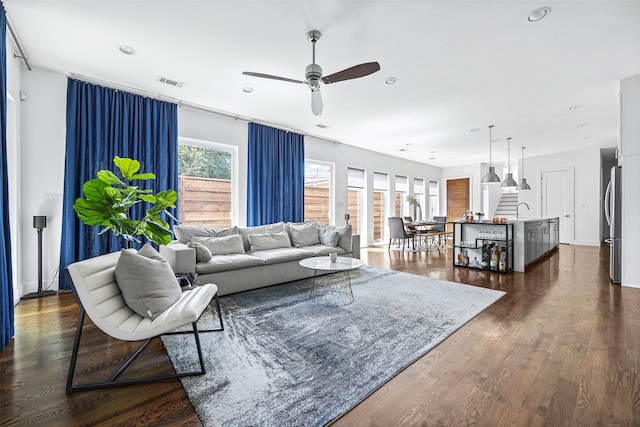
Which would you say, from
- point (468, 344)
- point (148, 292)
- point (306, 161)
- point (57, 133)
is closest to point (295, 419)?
point (148, 292)

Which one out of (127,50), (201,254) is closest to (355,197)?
(201,254)

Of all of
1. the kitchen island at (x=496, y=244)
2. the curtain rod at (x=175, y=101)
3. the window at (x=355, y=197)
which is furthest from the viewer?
the window at (x=355, y=197)

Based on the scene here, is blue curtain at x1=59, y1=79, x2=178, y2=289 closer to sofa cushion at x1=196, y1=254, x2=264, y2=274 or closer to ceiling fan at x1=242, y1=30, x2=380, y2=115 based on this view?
sofa cushion at x1=196, y1=254, x2=264, y2=274

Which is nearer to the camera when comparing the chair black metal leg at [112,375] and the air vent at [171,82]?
the chair black metal leg at [112,375]

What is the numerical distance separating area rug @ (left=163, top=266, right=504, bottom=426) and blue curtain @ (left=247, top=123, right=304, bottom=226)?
2.22 m

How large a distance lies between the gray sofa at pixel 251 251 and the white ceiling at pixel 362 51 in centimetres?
212

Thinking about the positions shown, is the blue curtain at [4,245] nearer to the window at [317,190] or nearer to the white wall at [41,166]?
the white wall at [41,166]

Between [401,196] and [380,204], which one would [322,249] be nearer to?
[380,204]

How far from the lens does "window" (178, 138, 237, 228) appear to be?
4992 millimetres

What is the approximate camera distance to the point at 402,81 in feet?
13.0

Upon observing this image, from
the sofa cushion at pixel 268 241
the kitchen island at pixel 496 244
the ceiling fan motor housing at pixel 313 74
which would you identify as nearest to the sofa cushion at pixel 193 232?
the sofa cushion at pixel 268 241

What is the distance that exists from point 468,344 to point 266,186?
4.36 metres

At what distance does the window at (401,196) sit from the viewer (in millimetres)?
9670

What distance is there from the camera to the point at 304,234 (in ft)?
17.0
